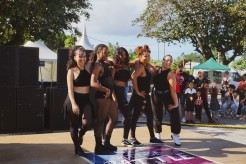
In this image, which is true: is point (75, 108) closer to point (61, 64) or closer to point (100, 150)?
point (100, 150)

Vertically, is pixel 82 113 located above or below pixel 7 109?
above

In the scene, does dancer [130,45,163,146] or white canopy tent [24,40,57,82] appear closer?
dancer [130,45,163,146]

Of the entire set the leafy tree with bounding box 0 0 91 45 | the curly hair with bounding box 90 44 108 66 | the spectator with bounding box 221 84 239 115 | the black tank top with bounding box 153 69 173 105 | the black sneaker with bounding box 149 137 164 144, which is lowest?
the black sneaker with bounding box 149 137 164 144

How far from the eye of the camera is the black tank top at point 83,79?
192 inches

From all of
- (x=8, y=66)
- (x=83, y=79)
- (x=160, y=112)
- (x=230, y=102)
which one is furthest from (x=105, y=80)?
(x=230, y=102)

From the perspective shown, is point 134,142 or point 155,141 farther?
point 155,141

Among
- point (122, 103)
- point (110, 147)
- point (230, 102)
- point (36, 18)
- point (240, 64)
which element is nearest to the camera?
point (110, 147)

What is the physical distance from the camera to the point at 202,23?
25.5m

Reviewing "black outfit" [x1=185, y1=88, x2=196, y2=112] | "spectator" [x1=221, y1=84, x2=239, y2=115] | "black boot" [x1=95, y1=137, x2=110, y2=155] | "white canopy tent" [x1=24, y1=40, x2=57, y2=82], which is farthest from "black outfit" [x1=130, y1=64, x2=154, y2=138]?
"white canopy tent" [x1=24, y1=40, x2=57, y2=82]

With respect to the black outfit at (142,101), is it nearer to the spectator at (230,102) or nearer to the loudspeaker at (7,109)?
the loudspeaker at (7,109)

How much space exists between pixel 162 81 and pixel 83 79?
168cm

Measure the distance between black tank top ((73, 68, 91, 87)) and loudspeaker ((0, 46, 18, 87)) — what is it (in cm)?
253

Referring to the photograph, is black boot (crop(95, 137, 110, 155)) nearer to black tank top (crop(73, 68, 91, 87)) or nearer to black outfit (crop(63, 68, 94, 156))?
black outfit (crop(63, 68, 94, 156))

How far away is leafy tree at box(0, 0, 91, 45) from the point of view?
1343 cm
